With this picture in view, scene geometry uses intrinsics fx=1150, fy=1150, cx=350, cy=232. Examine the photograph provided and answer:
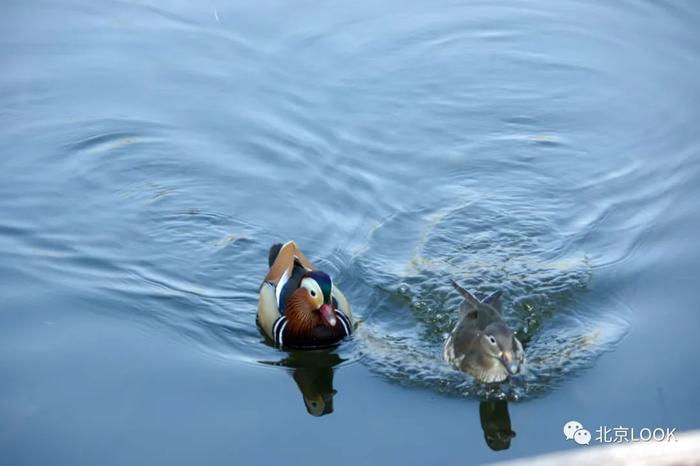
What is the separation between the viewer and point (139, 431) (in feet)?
30.8

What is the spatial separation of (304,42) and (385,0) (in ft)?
5.61

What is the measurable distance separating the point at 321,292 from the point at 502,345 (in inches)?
76.8

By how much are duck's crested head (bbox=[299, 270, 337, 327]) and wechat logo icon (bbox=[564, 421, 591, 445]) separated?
249cm

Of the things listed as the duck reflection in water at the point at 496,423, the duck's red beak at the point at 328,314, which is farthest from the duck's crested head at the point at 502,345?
the duck's red beak at the point at 328,314

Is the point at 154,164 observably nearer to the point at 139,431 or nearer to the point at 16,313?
the point at 16,313

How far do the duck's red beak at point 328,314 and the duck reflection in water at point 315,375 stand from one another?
344 millimetres

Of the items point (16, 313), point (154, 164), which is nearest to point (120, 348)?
point (16, 313)

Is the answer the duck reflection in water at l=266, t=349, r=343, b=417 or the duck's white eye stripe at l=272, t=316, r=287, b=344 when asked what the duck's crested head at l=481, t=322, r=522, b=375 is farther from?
the duck's white eye stripe at l=272, t=316, r=287, b=344

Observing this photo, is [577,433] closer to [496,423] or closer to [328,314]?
[496,423]

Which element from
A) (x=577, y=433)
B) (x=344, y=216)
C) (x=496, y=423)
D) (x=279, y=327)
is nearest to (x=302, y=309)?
(x=279, y=327)

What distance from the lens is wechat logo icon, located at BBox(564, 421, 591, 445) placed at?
9047 mm

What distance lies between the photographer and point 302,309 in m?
10.9

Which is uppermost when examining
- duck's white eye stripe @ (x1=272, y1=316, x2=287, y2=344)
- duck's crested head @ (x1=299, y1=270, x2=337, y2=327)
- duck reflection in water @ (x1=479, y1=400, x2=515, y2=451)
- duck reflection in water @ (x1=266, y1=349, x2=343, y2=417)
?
duck's crested head @ (x1=299, y1=270, x2=337, y2=327)

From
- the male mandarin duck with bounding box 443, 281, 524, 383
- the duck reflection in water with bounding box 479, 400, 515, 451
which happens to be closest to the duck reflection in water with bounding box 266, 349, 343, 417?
the male mandarin duck with bounding box 443, 281, 524, 383
